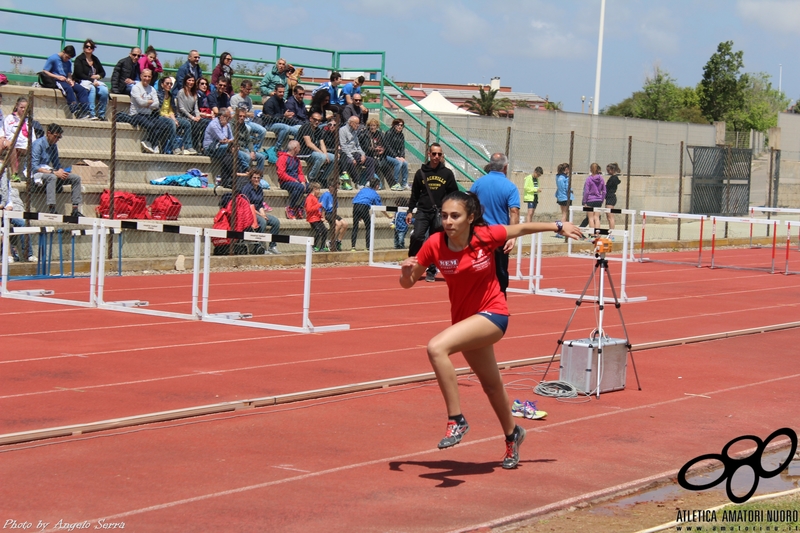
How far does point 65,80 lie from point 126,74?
149cm

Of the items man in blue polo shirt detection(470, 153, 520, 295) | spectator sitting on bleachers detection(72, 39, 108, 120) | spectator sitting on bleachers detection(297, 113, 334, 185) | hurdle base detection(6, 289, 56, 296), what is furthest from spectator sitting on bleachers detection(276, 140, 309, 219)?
man in blue polo shirt detection(470, 153, 520, 295)

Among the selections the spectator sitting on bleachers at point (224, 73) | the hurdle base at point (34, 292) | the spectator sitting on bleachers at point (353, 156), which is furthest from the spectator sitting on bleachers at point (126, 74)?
the hurdle base at point (34, 292)

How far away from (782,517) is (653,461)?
1436 millimetres

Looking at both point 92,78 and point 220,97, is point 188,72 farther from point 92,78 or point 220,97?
point 92,78

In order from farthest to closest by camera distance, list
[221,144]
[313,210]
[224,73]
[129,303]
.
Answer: [224,73]
[313,210]
[221,144]
[129,303]

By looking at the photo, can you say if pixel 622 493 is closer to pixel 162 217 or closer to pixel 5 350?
pixel 5 350

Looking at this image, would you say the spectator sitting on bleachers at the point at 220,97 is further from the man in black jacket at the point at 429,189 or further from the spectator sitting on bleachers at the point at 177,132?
the man in black jacket at the point at 429,189

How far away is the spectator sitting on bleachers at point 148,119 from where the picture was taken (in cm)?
2080

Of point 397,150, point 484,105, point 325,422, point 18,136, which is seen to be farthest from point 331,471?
point 484,105

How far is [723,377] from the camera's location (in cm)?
994

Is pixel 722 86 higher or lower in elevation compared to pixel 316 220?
higher

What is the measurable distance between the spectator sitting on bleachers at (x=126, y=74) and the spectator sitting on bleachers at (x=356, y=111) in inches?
192

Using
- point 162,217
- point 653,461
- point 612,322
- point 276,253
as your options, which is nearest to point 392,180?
point 276,253

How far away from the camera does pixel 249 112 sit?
75.4ft
